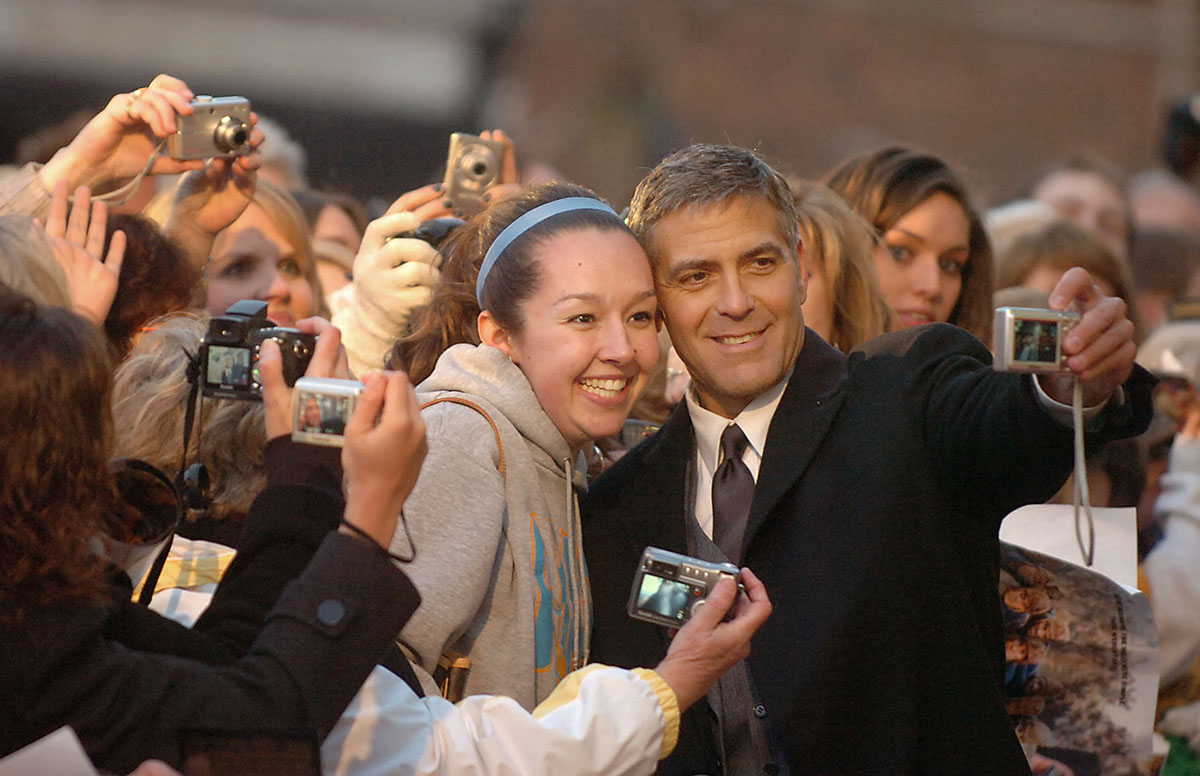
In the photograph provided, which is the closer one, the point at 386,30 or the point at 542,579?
the point at 542,579

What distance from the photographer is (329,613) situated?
6.93 feet

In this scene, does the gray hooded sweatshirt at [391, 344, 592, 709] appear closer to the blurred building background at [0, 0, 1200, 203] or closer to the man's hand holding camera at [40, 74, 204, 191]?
the man's hand holding camera at [40, 74, 204, 191]

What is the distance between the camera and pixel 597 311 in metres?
3.05

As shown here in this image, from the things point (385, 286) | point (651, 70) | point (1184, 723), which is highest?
point (651, 70)

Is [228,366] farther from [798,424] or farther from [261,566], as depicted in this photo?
[798,424]

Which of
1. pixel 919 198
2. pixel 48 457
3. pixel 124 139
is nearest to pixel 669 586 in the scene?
pixel 48 457

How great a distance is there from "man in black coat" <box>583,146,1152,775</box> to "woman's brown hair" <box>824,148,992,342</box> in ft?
5.05

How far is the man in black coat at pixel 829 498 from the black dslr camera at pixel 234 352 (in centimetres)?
88

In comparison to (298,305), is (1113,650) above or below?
below

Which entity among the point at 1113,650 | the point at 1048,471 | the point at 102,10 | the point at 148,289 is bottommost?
the point at 1113,650

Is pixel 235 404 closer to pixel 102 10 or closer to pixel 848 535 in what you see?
pixel 848 535

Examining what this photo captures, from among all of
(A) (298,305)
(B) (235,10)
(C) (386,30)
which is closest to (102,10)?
(B) (235,10)

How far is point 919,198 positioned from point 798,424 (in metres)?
1.85

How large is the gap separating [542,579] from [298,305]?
2049mm
